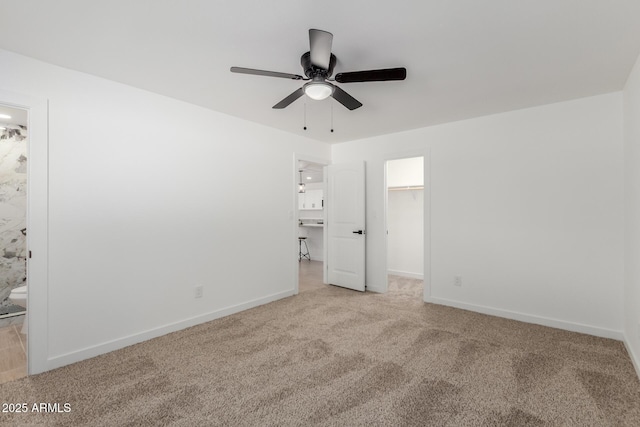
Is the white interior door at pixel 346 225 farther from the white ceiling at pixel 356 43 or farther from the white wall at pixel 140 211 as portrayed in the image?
the white ceiling at pixel 356 43

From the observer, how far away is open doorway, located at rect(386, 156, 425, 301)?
5348 mm

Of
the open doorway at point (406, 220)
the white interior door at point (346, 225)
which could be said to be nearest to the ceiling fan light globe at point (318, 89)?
the white interior door at point (346, 225)

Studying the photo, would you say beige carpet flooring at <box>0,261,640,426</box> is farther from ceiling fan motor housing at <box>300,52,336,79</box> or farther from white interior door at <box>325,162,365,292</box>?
ceiling fan motor housing at <box>300,52,336,79</box>

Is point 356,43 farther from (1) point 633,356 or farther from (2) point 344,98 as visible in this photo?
(1) point 633,356

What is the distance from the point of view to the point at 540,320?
3.24 metres

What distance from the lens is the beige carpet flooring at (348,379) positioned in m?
1.79

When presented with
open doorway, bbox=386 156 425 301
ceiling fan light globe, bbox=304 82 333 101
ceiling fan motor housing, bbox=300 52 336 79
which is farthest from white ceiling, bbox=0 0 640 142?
open doorway, bbox=386 156 425 301

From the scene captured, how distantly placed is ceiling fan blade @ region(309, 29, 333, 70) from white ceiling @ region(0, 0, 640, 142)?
180 millimetres

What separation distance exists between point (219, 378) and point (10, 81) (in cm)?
267

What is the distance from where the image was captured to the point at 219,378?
220 cm

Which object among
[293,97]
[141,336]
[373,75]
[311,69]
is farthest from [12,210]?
[373,75]

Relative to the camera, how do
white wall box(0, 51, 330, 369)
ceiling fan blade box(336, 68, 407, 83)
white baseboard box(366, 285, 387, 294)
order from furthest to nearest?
1. white baseboard box(366, 285, 387, 294)
2. white wall box(0, 51, 330, 369)
3. ceiling fan blade box(336, 68, 407, 83)

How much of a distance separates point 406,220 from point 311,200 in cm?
359

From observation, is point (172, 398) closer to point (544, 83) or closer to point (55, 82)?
point (55, 82)
